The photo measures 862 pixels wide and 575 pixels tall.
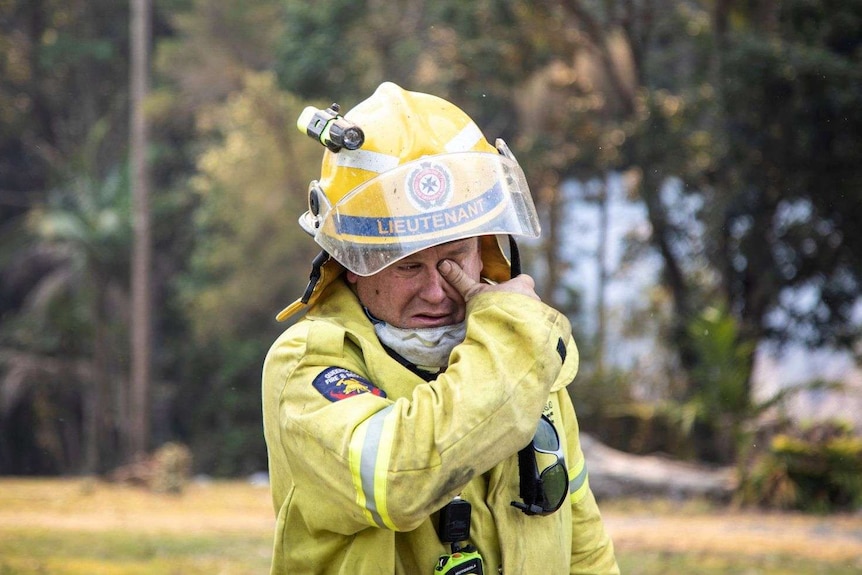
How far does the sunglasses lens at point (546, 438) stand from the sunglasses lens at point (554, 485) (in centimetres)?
4

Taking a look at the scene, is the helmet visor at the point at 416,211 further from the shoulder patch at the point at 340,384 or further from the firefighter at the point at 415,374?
the shoulder patch at the point at 340,384

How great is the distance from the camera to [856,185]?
1252cm

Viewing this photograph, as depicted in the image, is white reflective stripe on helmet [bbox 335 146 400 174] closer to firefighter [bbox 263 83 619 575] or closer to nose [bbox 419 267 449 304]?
firefighter [bbox 263 83 619 575]

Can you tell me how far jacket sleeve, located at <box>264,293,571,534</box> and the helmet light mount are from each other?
0.37m

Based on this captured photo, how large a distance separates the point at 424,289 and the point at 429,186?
0.65 ft

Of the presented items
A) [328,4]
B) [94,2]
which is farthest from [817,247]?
[94,2]

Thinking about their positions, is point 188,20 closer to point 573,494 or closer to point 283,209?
point 283,209

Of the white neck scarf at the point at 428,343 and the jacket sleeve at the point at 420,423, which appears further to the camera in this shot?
the white neck scarf at the point at 428,343

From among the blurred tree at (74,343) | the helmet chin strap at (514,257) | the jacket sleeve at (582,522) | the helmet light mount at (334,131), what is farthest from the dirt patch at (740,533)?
the blurred tree at (74,343)

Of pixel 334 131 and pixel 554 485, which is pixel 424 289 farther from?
pixel 554 485

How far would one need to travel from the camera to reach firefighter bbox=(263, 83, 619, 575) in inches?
69.7

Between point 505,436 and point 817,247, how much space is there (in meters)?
12.5

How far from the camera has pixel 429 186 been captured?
2.01 metres

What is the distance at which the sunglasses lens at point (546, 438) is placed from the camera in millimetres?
2035
